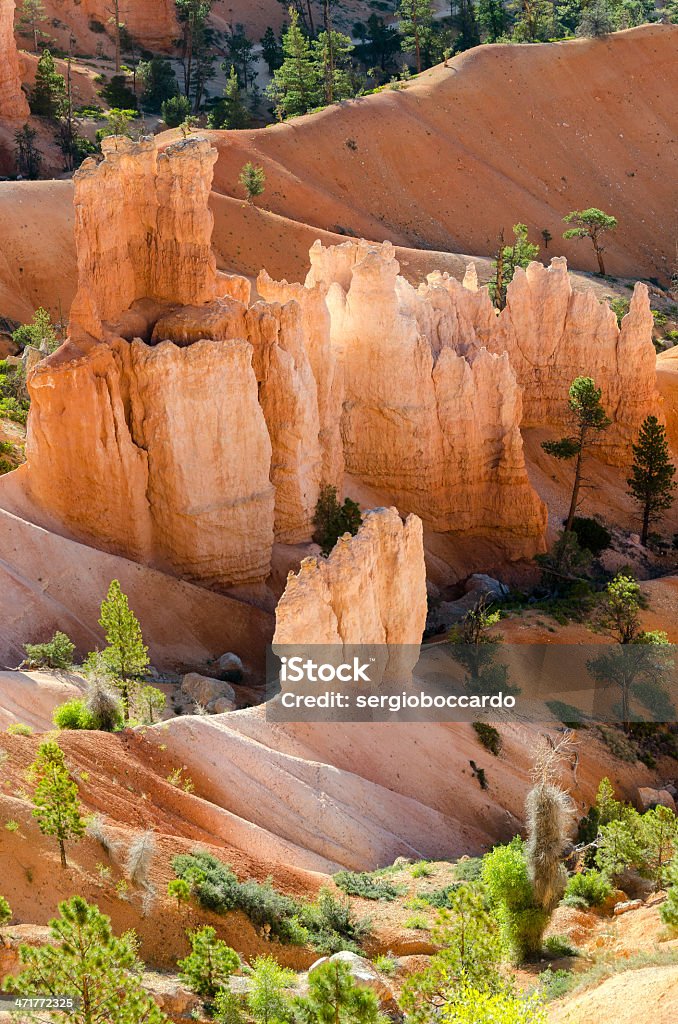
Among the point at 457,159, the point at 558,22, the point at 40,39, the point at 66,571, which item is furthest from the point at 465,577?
the point at 558,22

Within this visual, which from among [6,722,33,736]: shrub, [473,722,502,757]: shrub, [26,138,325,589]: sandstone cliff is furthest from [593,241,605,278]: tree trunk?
[6,722,33,736]: shrub

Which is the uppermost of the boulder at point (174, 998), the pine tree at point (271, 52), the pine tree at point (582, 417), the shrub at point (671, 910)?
the pine tree at point (271, 52)

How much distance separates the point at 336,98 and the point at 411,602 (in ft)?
210

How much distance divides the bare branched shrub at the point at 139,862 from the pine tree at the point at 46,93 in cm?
6644

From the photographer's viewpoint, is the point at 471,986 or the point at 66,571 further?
the point at 66,571

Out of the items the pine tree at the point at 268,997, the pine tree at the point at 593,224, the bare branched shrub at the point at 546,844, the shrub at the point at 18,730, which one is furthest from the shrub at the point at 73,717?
the pine tree at the point at 593,224

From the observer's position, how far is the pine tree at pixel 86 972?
657 inches

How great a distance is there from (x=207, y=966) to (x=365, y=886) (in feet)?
19.1

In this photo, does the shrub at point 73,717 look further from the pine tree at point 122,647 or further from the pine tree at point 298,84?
the pine tree at point 298,84

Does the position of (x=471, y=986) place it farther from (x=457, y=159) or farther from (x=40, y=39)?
(x=40, y=39)

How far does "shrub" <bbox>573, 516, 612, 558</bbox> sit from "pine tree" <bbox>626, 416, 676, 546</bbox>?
2.33 m

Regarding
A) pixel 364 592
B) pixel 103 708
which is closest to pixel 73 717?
pixel 103 708

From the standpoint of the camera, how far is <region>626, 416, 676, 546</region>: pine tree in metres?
50.1

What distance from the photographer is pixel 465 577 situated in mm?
44875
